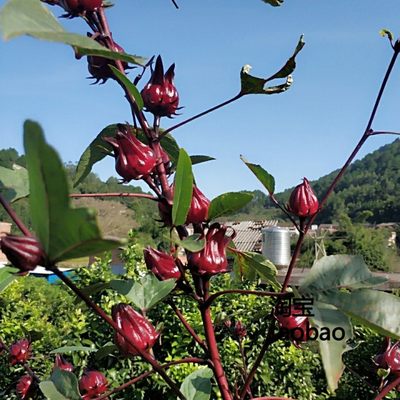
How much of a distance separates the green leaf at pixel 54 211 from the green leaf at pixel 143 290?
0.75ft

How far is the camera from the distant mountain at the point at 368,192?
32719 mm

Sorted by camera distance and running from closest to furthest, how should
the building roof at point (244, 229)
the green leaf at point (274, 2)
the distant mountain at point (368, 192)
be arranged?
1. the green leaf at point (274, 2)
2. the building roof at point (244, 229)
3. the distant mountain at point (368, 192)

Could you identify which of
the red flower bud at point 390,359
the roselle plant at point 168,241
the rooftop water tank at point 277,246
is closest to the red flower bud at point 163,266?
the roselle plant at point 168,241

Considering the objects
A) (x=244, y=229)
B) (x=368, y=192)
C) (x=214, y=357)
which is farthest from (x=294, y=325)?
(x=368, y=192)

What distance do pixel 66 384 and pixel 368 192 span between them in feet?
121

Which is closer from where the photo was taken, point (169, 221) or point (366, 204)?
point (169, 221)

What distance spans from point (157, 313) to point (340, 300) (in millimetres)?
2293

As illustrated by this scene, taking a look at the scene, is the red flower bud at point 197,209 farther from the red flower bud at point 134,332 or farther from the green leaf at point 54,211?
the green leaf at point 54,211

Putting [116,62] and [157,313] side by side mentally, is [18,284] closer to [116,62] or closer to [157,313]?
[157,313]

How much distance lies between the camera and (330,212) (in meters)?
36.7

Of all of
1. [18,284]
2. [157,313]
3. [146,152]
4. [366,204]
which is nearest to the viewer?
[146,152]

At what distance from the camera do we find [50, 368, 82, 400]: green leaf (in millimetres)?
491

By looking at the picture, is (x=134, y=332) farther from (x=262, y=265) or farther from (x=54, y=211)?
(x=54, y=211)

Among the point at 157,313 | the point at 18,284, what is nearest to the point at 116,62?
the point at 157,313
